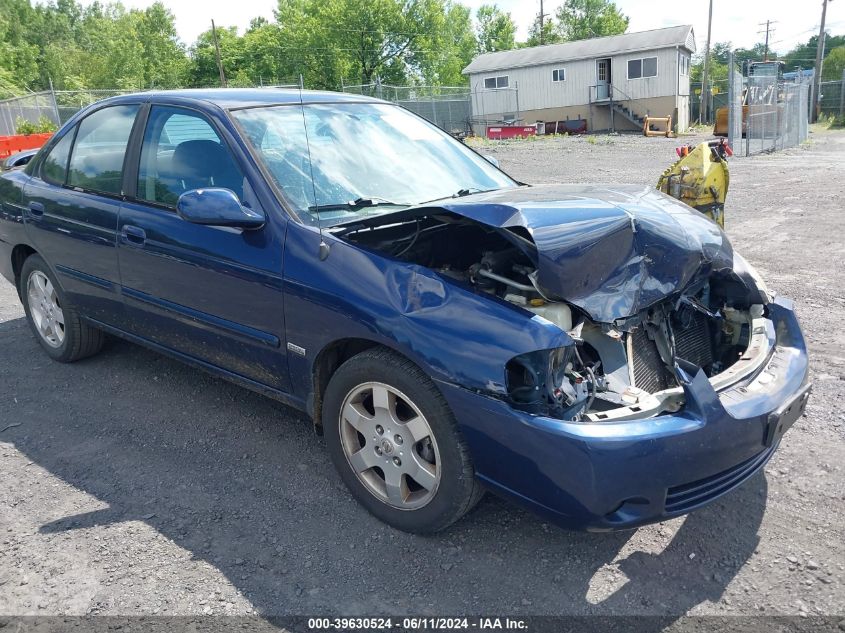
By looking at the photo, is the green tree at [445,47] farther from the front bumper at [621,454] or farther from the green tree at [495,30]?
the front bumper at [621,454]

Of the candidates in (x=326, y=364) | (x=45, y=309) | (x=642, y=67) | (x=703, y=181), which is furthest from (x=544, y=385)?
(x=642, y=67)

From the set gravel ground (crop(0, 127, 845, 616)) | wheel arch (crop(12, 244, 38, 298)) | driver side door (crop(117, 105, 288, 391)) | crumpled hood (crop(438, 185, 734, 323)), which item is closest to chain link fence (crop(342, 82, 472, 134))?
wheel arch (crop(12, 244, 38, 298))

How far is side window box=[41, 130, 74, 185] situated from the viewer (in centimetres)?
470

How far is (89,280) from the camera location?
14.5 feet

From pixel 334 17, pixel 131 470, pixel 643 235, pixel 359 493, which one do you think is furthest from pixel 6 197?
pixel 334 17

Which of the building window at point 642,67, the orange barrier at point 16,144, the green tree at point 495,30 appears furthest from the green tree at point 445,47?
the orange barrier at point 16,144

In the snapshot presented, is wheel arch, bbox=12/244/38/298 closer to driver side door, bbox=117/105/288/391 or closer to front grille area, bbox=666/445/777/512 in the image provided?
driver side door, bbox=117/105/288/391

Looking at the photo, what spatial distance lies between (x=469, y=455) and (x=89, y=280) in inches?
116

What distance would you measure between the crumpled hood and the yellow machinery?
347 centimetres

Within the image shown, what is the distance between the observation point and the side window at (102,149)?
13.9ft

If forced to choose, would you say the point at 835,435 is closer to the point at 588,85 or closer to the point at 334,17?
the point at 588,85

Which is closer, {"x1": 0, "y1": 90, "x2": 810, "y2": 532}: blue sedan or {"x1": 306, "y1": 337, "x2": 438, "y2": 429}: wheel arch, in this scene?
{"x1": 0, "y1": 90, "x2": 810, "y2": 532}: blue sedan

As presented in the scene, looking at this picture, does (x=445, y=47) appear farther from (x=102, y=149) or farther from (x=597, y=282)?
(x=597, y=282)

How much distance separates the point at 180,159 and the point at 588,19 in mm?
78239
